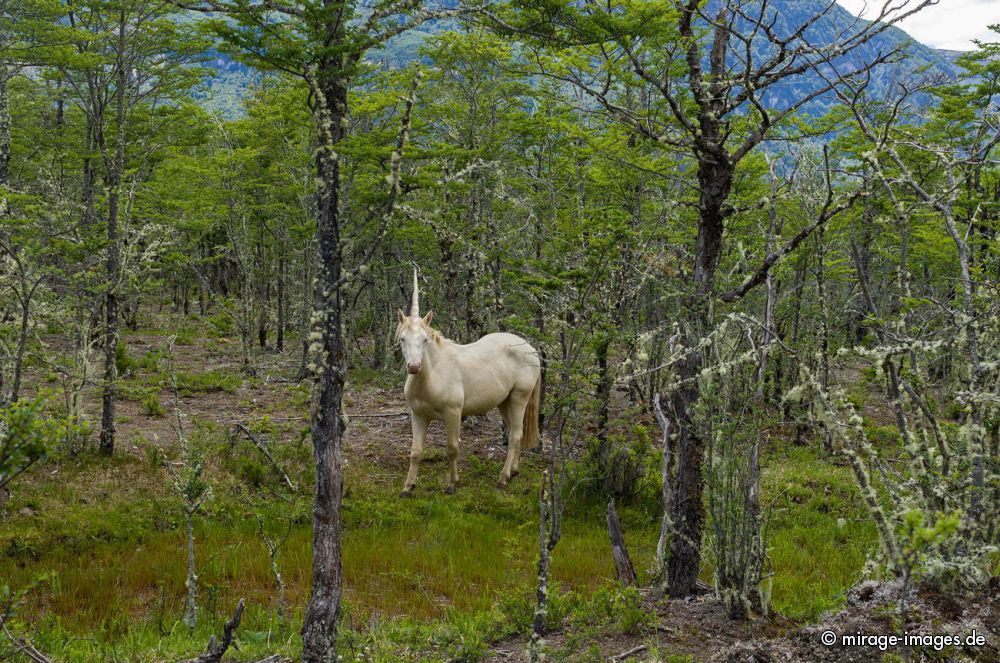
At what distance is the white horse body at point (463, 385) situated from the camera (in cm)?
1002

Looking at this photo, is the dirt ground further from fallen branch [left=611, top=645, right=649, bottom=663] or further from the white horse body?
the white horse body

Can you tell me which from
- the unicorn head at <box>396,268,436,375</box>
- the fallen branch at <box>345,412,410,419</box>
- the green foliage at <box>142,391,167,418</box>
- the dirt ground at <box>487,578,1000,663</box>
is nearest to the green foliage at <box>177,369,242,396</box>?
the green foliage at <box>142,391,167,418</box>

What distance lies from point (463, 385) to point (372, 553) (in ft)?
11.3

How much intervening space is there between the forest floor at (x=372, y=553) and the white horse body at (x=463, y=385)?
61 centimetres

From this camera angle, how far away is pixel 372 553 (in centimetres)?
804

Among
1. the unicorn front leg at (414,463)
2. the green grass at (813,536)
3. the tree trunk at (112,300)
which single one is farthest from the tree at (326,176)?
the tree trunk at (112,300)

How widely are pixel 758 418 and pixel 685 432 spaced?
0.59 metres

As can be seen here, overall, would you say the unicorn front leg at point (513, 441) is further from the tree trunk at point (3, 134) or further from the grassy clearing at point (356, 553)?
the tree trunk at point (3, 134)

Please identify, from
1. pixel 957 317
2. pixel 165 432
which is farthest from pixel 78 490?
pixel 957 317

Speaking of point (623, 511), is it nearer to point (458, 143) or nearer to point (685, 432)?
point (685, 432)

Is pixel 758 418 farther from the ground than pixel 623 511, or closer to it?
farther from the ground

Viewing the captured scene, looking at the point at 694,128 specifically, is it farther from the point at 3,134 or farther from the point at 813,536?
the point at 3,134

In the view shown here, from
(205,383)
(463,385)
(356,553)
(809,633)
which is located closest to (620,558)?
(809,633)

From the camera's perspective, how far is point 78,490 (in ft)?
29.9
